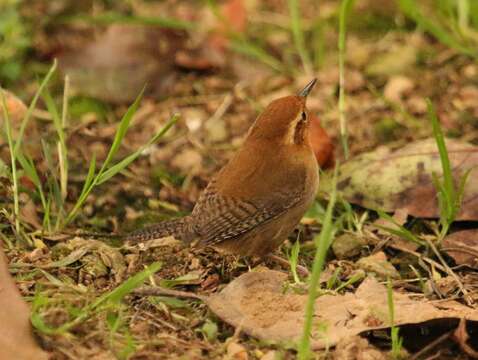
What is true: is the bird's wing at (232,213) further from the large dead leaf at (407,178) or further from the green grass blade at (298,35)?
the green grass blade at (298,35)

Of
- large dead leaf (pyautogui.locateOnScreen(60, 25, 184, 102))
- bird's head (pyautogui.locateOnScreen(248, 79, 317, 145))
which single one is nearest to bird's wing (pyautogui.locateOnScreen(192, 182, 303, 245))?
bird's head (pyautogui.locateOnScreen(248, 79, 317, 145))

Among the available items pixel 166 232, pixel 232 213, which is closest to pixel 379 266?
pixel 232 213

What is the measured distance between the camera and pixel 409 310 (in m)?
3.91

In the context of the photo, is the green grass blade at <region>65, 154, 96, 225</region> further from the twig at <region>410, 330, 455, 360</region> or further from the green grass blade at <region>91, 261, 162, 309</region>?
the twig at <region>410, 330, 455, 360</region>

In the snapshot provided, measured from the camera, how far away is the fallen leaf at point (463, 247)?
4609 millimetres

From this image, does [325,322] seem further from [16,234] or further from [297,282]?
[16,234]

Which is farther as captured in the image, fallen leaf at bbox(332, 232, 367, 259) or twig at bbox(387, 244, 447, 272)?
fallen leaf at bbox(332, 232, 367, 259)

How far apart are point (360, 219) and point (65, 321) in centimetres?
196

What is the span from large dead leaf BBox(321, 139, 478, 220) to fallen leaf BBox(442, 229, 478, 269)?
0.48ft

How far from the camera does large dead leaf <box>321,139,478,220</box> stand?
5.03 m

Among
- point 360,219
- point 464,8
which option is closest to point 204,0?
point 464,8

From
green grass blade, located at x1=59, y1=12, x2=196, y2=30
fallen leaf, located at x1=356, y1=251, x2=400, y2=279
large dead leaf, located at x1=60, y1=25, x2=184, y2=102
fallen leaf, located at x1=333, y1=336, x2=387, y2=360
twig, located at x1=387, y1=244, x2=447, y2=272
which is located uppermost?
green grass blade, located at x1=59, y1=12, x2=196, y2=30

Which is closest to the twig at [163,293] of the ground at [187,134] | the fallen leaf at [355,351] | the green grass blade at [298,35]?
the ground at [187,134]

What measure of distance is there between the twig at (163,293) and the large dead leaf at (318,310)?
7cm
